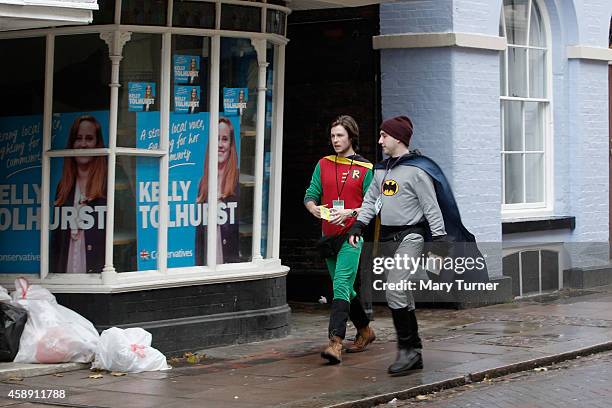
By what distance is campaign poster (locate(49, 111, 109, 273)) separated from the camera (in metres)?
10.0

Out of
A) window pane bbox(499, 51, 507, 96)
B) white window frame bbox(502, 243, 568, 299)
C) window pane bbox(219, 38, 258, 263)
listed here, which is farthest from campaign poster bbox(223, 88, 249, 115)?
white window frame bbox(502, 243, 568, 299)

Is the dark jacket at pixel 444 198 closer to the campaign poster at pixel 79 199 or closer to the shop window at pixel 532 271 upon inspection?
the campaign poster at pixel 79 199

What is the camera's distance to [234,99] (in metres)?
11.0

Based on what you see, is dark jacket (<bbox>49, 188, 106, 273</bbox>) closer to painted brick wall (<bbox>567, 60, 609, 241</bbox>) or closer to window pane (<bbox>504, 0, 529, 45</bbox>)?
window pane (<bbox>504, 0, 529, 45</bbox>)

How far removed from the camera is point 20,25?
29.2ft

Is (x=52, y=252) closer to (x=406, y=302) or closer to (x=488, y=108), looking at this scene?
(x=406, y=302)

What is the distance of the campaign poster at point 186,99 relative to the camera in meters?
10.5

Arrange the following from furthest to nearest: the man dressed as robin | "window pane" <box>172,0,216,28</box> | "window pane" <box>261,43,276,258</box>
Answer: "window pane" <box>261,43,276,258</box> → "window pane" <box>172,0,216,28</box> → the man dressed as robin

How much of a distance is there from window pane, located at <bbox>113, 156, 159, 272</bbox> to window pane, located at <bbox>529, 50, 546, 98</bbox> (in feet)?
20.5

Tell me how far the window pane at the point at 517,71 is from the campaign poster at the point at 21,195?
255 inches

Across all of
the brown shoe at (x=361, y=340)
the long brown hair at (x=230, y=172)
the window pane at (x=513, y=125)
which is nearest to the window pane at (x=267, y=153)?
the long brown hair at (x=230, y=172)

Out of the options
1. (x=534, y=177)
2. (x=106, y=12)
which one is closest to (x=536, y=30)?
(x=534, y=177)

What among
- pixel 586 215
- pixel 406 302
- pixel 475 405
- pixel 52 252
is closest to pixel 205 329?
pixel 52 252

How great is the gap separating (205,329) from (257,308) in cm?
72
